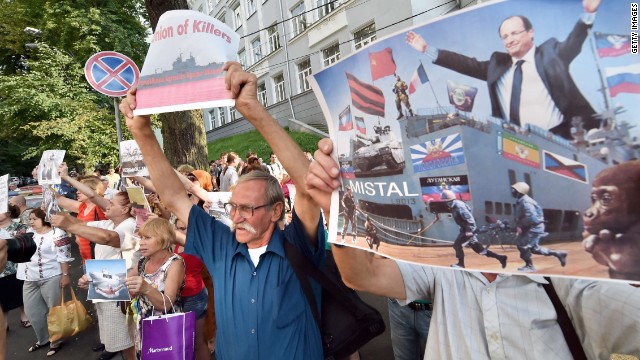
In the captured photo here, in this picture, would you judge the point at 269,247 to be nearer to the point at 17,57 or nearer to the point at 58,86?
the point at 58,86

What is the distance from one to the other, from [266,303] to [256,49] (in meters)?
23.5

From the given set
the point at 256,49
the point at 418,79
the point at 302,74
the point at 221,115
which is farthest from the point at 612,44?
the point at 221,115

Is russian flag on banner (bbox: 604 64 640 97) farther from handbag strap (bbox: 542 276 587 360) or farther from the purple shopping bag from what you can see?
the purple shopping bag

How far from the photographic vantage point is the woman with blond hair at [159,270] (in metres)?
2.57

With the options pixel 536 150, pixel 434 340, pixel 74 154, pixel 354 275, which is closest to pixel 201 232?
pixel 354 275

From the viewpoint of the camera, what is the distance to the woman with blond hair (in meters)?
2.57

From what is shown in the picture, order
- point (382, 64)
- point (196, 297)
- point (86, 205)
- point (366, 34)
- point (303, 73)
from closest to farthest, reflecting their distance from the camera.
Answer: point (382, 64), point (196, 297), point (86, 205), point (366, 34), point (303, 73)

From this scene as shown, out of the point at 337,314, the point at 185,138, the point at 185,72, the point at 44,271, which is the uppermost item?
the point at 185,138

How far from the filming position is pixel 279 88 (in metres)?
22.3

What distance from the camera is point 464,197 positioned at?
771mm

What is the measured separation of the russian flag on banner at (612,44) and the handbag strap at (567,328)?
746 mm

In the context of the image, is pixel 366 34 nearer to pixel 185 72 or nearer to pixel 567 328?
pixel 185 72

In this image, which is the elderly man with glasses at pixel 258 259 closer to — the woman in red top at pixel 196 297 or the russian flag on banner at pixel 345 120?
the russian flag on banner at pixel 345 120

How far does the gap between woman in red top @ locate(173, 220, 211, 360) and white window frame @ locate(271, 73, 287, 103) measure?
19397 millimetres
